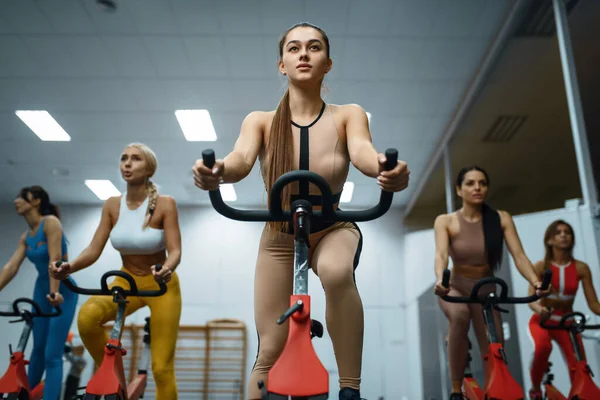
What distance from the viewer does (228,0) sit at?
3.84m

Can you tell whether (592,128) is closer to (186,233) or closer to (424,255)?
(424,255)

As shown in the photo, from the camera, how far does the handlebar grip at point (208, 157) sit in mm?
998

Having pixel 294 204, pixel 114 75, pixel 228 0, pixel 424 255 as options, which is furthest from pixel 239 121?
pixel 294 204

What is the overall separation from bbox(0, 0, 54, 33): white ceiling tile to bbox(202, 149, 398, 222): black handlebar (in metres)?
3.61

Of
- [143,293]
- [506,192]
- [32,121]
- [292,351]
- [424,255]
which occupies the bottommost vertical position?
[292,351]

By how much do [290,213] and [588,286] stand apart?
2.60 meters

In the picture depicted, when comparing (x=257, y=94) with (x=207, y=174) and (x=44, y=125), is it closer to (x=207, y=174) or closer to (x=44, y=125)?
(x=44, y=125)

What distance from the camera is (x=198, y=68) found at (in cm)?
465

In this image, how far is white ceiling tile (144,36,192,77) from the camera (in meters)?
4.28

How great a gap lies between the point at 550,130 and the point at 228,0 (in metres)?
2.96

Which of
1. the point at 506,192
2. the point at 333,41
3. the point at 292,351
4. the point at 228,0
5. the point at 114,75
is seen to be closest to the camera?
the point at 292,351

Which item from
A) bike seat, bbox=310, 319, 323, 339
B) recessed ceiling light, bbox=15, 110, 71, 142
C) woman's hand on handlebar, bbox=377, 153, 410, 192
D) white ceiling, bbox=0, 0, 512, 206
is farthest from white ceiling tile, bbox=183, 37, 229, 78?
woman's hand on handlebar, bbox=377, 153, 410, 192

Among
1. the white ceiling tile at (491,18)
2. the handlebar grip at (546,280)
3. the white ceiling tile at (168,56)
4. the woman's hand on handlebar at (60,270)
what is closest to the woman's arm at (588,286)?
the handlebar grip at (546,280)

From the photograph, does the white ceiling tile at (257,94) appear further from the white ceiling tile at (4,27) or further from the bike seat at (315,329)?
the bike seat at (315,329)
